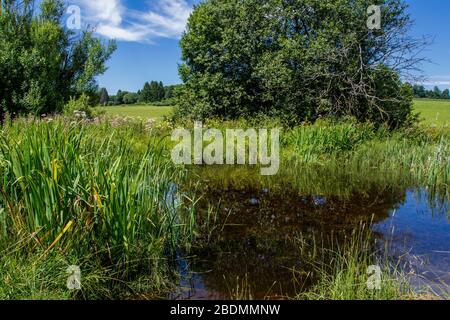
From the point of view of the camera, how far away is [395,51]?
15.8m

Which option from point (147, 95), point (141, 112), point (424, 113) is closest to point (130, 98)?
point (147, 95)

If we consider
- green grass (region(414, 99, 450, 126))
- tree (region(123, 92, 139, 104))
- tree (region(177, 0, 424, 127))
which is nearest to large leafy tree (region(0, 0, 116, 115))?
tree (region(177, 0, 424, 127))

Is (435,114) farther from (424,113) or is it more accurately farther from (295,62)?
(295,62)

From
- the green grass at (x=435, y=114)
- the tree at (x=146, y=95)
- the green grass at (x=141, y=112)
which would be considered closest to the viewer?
the green grass at (x=435, y=114)

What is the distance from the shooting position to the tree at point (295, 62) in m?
15.6

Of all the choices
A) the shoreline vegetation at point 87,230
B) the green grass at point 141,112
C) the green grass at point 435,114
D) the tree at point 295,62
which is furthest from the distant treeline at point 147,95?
the shoreline vegetation at point 87,230

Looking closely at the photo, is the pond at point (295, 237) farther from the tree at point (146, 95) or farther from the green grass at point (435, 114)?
the tree at point (146, 95)

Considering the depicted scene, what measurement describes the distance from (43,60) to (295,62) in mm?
10132

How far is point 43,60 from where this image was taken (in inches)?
624

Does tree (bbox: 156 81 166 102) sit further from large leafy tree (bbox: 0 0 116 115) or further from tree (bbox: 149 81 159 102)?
large leafy tree (bbox: 0 0 116 115)

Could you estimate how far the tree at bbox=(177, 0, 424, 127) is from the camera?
15.6m
